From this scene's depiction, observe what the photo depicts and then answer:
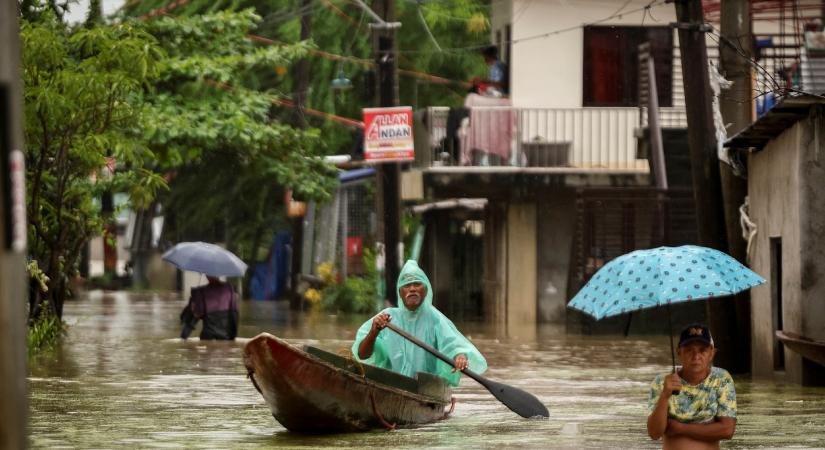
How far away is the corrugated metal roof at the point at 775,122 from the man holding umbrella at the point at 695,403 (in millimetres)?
9176

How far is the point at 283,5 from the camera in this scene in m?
42.4

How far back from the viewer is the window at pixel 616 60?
34594 millimetres

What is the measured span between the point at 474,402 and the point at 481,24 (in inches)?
908

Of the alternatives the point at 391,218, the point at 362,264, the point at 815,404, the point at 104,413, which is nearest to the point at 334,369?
the point at 104,413

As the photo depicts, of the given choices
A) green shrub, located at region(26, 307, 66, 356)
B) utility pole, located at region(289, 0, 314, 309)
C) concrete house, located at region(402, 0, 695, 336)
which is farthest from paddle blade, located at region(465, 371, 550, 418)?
utility pole, located at region(289, 0, 314, 309)

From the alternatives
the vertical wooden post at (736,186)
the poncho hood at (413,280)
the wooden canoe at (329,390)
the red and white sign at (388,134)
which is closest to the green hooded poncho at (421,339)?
the poncho hood at (413,280)

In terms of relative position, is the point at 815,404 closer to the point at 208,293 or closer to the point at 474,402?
the point at 474,402

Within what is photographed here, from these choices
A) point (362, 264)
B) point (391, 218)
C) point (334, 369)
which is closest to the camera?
point (334, 369)

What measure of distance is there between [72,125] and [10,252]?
18.1 m

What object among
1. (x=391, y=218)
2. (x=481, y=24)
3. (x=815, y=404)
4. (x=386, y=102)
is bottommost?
(x=815, y=404)

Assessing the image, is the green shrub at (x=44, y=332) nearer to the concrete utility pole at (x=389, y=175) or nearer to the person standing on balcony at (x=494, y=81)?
the concrete utility pole at (x=389, y=175)

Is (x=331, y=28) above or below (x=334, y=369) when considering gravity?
above

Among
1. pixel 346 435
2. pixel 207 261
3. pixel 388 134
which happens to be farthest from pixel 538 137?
pixel 346 435

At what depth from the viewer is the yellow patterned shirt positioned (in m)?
9.02
